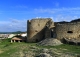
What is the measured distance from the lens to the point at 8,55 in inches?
1128

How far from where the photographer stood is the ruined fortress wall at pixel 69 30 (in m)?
37.7

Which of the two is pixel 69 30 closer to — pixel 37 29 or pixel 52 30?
pixel 52 30

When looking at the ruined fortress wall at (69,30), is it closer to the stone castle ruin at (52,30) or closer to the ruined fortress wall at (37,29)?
the stone castle ruin at (52,30)

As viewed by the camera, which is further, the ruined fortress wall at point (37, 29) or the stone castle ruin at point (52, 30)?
the ruined fortress wall at point (37, 29)

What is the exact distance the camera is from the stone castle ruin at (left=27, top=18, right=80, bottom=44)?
37688mm

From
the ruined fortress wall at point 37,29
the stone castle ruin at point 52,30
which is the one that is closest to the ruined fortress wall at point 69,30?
the stone castle ruin at point 52,30

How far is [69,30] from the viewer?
3759 cm

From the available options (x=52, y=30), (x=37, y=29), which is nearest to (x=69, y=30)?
(x=52, y=30)

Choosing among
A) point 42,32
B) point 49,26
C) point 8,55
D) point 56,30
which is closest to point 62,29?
point 56,30

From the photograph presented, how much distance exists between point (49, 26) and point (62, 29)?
15.6ft

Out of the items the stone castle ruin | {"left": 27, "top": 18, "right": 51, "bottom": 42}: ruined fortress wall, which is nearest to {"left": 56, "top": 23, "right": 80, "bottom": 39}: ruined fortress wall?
the stone castle ruin

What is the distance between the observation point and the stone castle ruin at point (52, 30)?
3769 cm

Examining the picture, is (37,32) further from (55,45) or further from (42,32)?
(55,45)

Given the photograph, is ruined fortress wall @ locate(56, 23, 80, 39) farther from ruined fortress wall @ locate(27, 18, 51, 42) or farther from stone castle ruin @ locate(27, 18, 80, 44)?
ruined fortress wall @ locate(27, 18, 51, 42)
